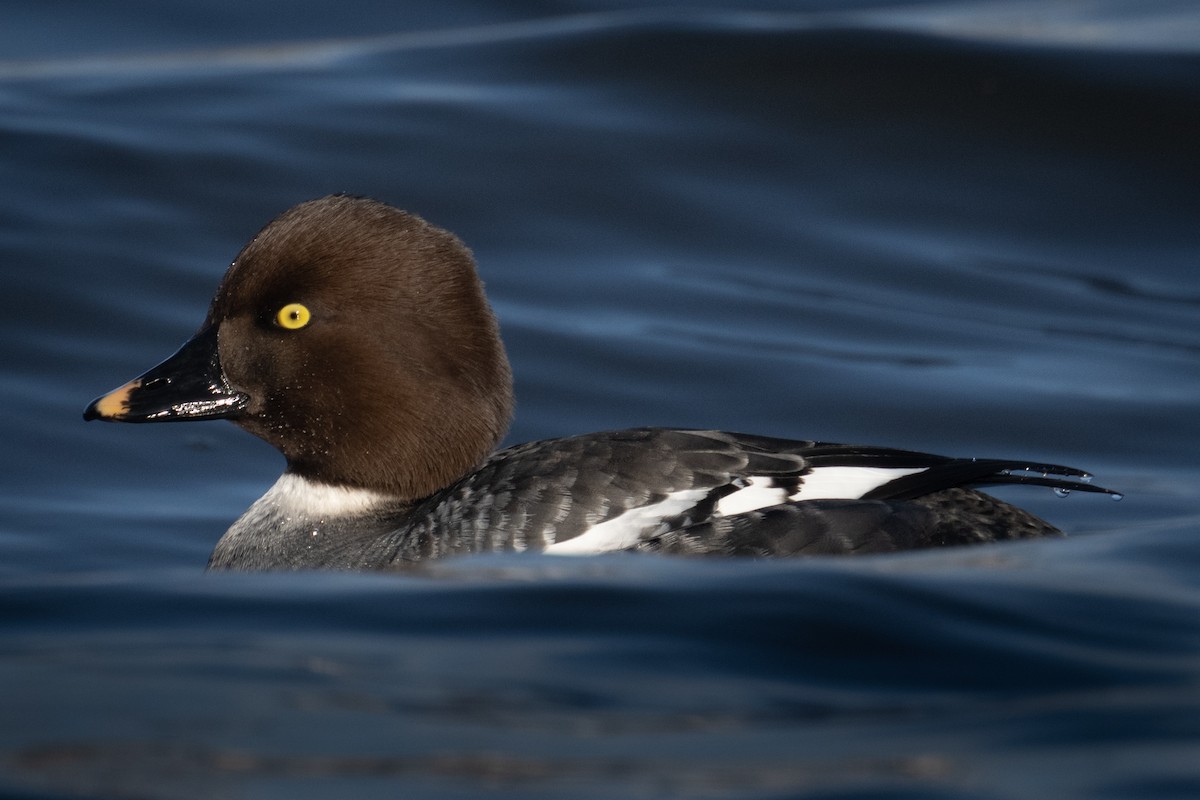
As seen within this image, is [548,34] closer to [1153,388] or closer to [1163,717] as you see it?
[1153,388]

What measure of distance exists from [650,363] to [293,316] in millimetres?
2962

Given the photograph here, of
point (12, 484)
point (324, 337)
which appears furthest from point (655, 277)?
point (324, 337)

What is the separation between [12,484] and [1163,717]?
4.36 metres

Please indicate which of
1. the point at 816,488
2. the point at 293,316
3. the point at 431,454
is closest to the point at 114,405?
the point at 293,316

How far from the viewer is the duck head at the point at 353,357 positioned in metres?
4.32

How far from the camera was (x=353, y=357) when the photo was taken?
14.4 feet

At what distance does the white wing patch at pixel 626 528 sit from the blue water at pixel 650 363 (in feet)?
0.79

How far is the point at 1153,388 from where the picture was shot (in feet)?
22.9

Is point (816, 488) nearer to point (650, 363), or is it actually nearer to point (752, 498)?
point (752, 498)

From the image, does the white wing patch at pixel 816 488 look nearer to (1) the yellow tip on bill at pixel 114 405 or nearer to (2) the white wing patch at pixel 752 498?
(2) the white wing patch at pixel 752 498

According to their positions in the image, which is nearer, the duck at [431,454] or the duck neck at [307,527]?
the duck at [431,454]

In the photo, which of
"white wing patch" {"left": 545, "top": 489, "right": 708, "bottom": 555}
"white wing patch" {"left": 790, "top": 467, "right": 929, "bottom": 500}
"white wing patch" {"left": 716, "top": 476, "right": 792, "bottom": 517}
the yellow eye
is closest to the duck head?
the yellow eye

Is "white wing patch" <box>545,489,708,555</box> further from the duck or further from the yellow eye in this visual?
the yellow eye

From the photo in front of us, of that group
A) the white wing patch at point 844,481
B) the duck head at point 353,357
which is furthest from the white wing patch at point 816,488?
the duck head at point 353,357
